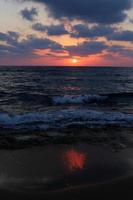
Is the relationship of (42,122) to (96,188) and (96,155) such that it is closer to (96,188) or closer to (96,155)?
(96,155)

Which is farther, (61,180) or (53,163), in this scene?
(53,163)

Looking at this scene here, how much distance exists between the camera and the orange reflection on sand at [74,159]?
619 cm

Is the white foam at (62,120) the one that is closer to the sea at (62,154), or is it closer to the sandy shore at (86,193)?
the sea at (62,154)

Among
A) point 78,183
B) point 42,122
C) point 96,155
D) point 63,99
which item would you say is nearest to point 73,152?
point 96,155

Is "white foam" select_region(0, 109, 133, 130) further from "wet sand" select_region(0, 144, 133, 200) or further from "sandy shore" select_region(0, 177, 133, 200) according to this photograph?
"sandy shore" select_region(0, 177, 133, 200)

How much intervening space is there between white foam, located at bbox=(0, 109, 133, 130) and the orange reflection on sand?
283cm

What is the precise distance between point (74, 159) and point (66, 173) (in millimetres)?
904

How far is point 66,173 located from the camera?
230 inches

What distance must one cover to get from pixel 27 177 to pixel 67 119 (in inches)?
241

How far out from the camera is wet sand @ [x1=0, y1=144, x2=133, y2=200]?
5.01 metres

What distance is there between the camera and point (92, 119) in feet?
38.1

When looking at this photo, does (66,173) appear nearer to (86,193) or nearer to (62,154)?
(86,193)

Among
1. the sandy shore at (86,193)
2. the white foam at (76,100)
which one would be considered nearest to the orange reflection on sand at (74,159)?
the sandy shore at (86,193)

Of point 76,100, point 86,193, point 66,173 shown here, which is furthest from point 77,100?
point 86,193
